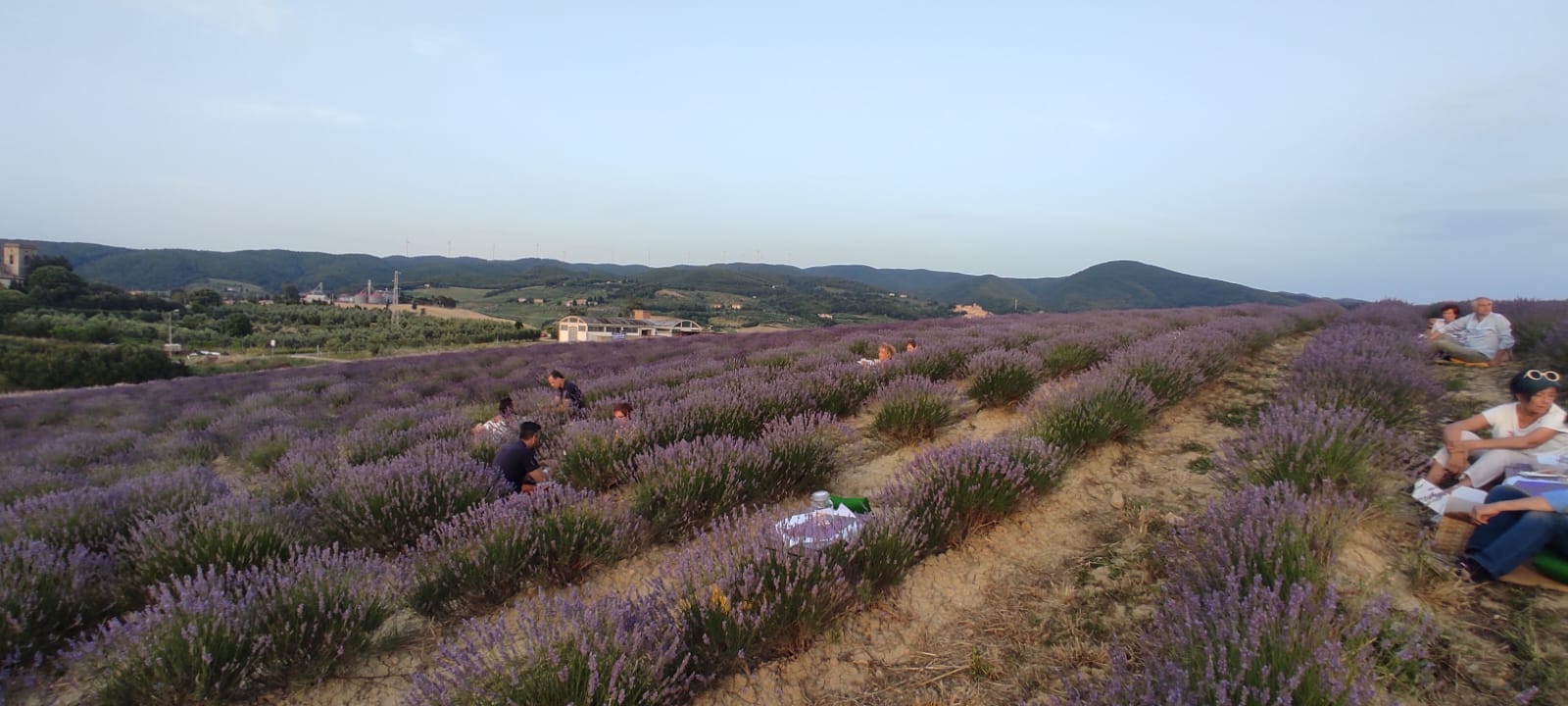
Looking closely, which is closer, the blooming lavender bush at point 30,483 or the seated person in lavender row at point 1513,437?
the seated person in lavender row at point 1513,437

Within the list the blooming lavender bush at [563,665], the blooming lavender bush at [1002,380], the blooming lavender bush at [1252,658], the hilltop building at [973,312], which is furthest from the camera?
the hilltop building at [973,312]

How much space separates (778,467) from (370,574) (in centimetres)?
220

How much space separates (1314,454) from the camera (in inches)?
124

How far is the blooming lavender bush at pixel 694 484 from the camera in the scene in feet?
11.8

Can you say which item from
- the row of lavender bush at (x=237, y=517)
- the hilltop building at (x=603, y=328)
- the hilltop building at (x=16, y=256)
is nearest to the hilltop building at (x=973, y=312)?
the row of lavender bush at (x=237, y=517)

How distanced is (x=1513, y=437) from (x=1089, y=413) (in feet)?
6.75

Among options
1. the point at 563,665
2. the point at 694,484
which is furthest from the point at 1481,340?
the point at 563,665

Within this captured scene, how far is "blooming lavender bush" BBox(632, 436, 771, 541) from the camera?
11.8 feet

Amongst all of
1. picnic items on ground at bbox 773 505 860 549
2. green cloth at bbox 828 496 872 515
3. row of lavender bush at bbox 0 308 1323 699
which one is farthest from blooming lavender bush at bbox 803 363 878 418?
picnic items on ground at bbox 773 505 860 549

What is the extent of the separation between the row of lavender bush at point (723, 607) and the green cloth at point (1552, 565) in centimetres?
182

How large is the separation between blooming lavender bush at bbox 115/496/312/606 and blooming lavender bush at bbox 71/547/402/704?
48 centimetres

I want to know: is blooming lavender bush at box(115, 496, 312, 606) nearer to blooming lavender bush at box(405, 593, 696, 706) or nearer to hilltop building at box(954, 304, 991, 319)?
blooming lavender bush at box(405, 593, 696, 706)

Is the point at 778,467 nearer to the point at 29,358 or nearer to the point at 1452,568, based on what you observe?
the point at 1452,568

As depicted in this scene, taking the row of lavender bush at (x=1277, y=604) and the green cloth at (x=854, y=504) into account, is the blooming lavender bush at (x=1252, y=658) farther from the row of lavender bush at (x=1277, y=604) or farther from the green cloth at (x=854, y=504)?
the green cloth at (x=854, y=504)
